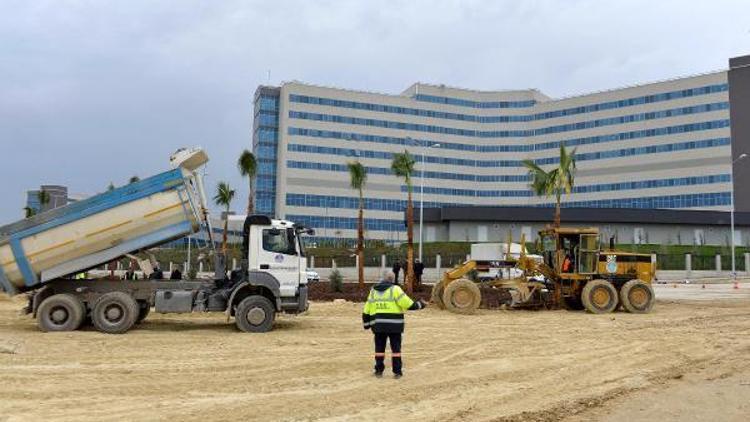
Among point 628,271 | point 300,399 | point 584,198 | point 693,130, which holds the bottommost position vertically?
point 300,399

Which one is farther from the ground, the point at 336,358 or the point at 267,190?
the point at 267,190

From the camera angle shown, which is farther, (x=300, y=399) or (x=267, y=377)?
(x=267, y=377)

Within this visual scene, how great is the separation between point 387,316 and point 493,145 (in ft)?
378

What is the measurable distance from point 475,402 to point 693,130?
104 meters

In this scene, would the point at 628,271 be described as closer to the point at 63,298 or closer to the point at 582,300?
the point at 582,300

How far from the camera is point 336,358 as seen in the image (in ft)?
38.9

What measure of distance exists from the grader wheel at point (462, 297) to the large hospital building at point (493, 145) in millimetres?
75474

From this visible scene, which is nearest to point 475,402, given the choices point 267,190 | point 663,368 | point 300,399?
point 300,399

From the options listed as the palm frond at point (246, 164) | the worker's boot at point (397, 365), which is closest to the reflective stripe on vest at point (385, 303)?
the worker's boot at point (397, 365)

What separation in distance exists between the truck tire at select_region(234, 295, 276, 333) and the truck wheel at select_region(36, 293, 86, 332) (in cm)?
374

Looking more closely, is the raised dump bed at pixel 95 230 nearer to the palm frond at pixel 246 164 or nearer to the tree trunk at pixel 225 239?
the tree trunk at pixel 225 239

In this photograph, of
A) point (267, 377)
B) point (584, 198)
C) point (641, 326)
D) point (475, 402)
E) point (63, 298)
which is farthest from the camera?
point (584, 198)

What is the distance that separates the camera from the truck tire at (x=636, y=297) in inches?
848

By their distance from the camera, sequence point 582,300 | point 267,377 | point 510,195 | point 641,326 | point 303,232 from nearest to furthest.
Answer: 1. point 267,377
2. point 303,232
3. point 641,326
4. point 582,300
5. point 510,195
